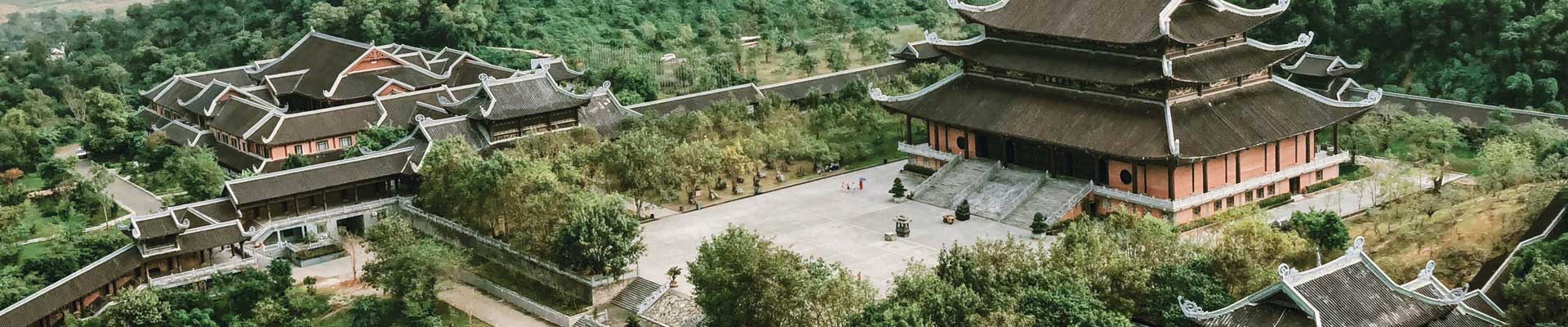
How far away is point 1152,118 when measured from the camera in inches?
1967

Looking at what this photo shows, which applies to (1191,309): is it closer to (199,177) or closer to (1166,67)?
(1166,67)

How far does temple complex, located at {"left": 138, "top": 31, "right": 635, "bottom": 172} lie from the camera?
58.6 metres

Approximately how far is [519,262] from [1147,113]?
19.6 meters

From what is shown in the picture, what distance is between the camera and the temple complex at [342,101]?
192ft

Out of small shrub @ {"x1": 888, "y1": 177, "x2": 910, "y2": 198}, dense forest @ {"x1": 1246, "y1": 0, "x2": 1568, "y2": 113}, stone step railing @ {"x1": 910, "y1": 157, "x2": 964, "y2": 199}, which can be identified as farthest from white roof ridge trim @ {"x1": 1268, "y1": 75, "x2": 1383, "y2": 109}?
dense forest @ {"x1": 1246, "y1": 0, "x2": 1568, "y2": 113}

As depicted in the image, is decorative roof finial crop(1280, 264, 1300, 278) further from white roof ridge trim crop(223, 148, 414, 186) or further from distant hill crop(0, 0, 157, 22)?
distant hill crop(0, 0, 157, 22)

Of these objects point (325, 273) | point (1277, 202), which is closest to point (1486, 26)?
point (1277, 202)

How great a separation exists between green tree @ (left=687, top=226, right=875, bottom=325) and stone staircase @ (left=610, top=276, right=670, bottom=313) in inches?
206

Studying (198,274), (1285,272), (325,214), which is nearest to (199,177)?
(325,214)

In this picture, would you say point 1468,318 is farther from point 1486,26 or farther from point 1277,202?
point 1486,26

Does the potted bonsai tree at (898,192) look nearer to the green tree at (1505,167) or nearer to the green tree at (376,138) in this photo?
the green tree at (1505,167)

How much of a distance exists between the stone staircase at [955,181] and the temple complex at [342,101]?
12870 millimetres

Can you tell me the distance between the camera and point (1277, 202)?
51.3 metres

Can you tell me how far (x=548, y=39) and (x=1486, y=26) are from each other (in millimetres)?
45583
